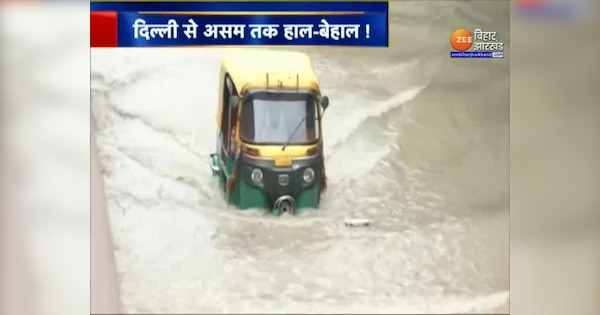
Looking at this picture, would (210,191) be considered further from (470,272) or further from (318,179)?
(470,272)

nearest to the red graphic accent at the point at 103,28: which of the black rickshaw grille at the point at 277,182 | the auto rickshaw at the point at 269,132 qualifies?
the auto rickshaw at the point at 269,132

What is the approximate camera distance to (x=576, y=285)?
43.9 inches

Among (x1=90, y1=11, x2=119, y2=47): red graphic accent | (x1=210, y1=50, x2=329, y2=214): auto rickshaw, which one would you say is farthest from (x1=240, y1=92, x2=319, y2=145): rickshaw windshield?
(x1=90, y1=11, x2=119, y2=47): red graphic accent

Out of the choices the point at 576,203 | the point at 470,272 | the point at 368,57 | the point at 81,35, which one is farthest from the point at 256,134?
the point at 576,203

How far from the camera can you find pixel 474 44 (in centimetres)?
111

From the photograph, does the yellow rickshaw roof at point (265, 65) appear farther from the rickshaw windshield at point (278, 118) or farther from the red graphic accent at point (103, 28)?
the red graphic accent at point (103, 28)

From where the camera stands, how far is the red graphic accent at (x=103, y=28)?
109 cm

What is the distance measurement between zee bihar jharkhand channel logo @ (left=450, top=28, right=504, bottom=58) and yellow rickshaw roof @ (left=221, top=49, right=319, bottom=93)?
0.87ft

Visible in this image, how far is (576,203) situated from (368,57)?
461mm

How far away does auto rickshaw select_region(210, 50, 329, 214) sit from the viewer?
43.6 inches

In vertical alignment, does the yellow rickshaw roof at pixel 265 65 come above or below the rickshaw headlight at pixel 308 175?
above

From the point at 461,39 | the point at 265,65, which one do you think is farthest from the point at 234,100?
the point at 461,39

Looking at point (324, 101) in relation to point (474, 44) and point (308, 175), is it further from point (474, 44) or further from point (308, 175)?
point (474, 44)

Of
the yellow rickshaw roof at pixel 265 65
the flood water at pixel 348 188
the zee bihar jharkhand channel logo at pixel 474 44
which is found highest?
the zee bihar jharkhand channel logo at pixel 474 44
